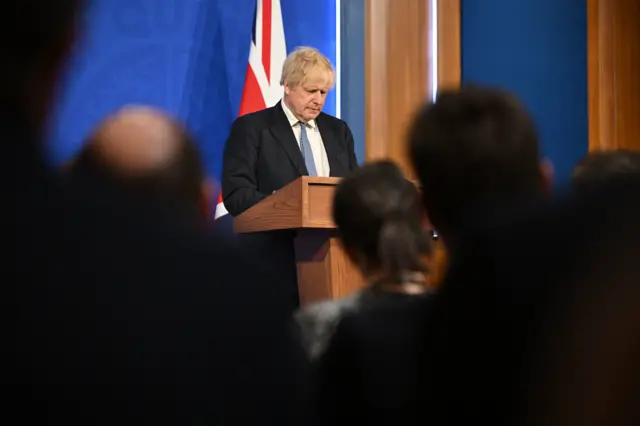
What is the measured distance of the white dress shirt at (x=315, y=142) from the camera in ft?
12.9

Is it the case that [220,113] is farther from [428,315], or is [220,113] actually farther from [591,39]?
[428,315]

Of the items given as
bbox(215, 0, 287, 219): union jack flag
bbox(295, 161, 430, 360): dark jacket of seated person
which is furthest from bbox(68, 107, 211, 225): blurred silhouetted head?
bbox(215, 0, 287, 219): union jack flag

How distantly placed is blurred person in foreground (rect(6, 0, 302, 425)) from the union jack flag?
4.17 meters

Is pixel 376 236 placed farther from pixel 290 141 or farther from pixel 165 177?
pixel 290 141

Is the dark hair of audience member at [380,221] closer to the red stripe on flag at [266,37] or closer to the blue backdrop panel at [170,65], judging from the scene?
the blue backdrop panel at [170,65]

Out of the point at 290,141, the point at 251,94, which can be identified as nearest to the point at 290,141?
the point at 290,141

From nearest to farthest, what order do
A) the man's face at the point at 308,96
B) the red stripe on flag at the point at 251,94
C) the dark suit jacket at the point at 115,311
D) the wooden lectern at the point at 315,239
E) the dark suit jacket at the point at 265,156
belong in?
the dark suit jacket at the point at 115,311
the wooden lectern at the point at 315,239
the dark suit jacket at the point at 265,156
the man's face at the point at 308,96
the red stripe on flag at the point at 251,94

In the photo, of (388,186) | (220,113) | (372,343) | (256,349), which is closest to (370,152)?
(220,113)

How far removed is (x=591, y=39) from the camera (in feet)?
16.8

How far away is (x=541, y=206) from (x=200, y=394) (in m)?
0.36

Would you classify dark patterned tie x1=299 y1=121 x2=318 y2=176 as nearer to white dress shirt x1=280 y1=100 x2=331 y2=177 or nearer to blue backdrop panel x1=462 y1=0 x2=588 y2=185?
white dress shirt x1=280 y1=100 x2=331 y2=177

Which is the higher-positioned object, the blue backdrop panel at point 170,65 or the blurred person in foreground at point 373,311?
the blue backdrop panel at point 170,65

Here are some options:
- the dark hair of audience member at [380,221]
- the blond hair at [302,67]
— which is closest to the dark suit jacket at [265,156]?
the blond hair at [302,67]

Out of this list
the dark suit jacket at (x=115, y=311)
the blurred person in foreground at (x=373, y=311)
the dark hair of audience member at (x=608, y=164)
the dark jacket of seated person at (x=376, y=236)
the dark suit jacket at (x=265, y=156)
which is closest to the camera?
the dark suit jacket at (x=115, y=311)
